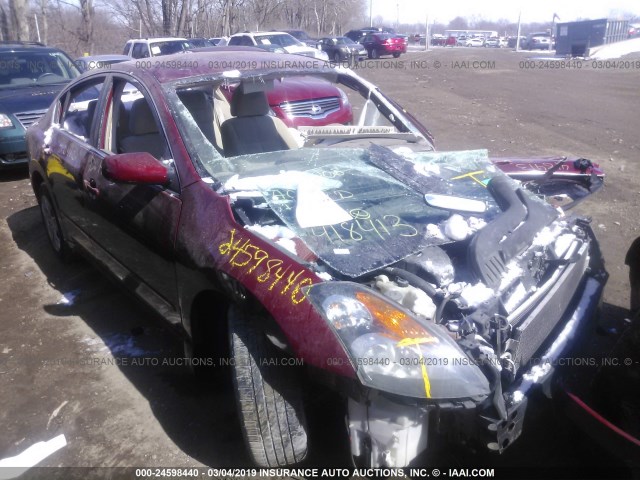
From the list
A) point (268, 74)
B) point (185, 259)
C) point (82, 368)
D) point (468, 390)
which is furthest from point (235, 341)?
point (268, 74)

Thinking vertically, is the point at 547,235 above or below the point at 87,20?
below

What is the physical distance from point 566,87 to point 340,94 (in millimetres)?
10492

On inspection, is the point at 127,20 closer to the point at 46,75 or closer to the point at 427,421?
the point at 46,75

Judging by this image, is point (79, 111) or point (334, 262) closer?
point (334, 262)

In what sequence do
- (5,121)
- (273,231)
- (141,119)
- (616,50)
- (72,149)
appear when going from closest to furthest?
(273,231) < (141,119) < (72,149) < (5,121) < (616,50)

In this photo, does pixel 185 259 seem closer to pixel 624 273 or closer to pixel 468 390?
pixel 468 390

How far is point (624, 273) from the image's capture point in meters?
4.29

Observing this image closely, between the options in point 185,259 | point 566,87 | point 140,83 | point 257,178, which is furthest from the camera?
point 566,87

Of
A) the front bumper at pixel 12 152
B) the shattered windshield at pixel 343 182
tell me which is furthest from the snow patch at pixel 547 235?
the front bumper at pixel 12 152

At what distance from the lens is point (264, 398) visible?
2.25 metres

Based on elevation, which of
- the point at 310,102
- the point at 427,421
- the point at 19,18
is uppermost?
the point at 19,18

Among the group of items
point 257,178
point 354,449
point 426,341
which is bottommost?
point 354,449

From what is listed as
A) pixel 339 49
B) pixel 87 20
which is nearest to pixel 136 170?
pixel 87 20

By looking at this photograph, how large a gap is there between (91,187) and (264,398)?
1946mm
